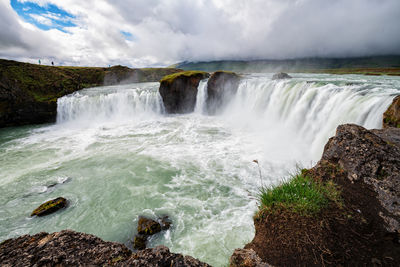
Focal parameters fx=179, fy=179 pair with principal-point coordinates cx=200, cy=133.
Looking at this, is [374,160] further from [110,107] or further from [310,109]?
[110,107]

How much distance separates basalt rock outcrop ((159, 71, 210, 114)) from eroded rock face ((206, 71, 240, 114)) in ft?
9.67

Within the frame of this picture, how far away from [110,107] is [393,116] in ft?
103

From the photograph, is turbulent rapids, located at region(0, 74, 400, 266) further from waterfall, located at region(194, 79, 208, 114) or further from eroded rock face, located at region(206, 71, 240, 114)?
waterfall, located at region(194, 79, 208, 114)

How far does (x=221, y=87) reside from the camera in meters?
26.7

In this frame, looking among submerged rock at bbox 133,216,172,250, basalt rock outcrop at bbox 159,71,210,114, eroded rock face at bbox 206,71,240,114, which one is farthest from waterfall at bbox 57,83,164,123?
submerged rock at bbox 133,216,172,250

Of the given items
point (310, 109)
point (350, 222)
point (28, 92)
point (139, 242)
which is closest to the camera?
point (350, 222)

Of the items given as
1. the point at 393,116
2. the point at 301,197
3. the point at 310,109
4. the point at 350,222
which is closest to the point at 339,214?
the point at 350,222

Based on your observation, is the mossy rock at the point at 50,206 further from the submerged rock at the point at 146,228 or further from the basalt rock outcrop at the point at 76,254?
the basalt rock outcrop at the point at 76,254

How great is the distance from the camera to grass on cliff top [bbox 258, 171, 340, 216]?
357 cm

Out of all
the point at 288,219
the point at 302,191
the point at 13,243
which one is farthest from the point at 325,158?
the point at 13,243

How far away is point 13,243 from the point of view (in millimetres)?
2879

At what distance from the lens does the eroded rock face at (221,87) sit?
1038 inches

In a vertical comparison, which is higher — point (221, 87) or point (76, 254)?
point (221, 87)

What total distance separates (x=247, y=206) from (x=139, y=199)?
5139 millimetres
